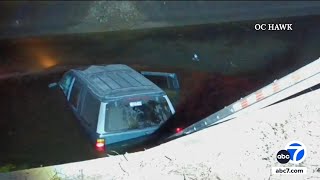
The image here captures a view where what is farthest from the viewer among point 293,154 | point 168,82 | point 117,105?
point 293,154

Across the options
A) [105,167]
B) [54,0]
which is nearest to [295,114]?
[105,167]

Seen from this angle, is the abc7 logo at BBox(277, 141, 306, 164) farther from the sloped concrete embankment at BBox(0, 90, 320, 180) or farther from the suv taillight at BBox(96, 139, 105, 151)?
the suv taillight at BBox(96, 139, 105, 151)

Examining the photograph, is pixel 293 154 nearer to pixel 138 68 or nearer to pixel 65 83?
pixel 138 68

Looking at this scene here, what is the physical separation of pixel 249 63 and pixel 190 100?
428 millimetres

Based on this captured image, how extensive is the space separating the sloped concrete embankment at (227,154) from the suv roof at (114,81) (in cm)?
39

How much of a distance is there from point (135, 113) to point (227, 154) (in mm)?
651

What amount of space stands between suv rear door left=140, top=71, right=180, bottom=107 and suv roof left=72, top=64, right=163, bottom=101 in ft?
0.10

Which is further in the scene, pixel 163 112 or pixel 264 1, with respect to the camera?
pixel 264 1

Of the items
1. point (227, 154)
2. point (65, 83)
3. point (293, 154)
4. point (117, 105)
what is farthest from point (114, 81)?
point (293, 154)

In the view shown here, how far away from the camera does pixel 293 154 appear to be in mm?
2744

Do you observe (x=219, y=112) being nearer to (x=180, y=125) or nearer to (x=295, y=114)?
(x=180, y=125)

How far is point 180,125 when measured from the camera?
2.66 m

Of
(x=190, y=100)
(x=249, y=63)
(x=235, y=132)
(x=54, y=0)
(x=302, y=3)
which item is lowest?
(x=235, y=132)

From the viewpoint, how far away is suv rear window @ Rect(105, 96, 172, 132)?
8.34 feet
